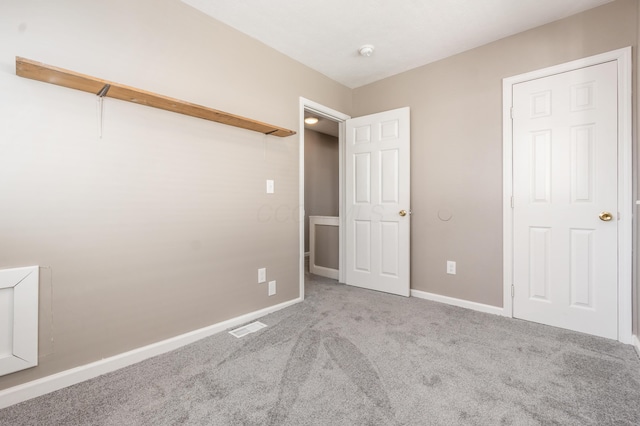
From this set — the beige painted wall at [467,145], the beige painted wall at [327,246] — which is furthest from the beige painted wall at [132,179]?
the beige painted wall at [467,145]

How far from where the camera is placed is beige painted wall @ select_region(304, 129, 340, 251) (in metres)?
5.65

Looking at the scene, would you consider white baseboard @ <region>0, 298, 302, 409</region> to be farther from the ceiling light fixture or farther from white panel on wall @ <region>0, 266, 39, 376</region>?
the ceiling light fixture

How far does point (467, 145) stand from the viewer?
9.04 ft

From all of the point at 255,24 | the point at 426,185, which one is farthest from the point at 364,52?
the point at 426,185

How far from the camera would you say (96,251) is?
5.49ft

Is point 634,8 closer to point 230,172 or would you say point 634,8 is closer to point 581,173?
point 581,173

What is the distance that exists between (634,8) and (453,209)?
1.84 meters

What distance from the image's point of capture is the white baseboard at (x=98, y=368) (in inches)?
56.8

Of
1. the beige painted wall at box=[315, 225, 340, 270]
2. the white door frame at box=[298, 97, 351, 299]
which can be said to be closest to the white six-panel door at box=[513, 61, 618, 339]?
the white door frame at box=[298, 97, 351, 299]

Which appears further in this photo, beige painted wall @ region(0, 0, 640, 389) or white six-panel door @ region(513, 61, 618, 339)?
white six-panel door @ region(513, 61, 618, 339)

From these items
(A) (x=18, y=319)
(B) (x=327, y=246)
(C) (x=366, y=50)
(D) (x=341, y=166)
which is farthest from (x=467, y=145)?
(A) (x=18, y=319)

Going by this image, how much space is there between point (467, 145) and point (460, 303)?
1510 mm

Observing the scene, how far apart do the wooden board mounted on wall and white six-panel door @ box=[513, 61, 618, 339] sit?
224 cm

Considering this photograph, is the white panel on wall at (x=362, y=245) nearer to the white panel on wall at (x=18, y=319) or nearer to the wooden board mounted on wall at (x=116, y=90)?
the wooden board mounted on wall at (x=116, y=90)
